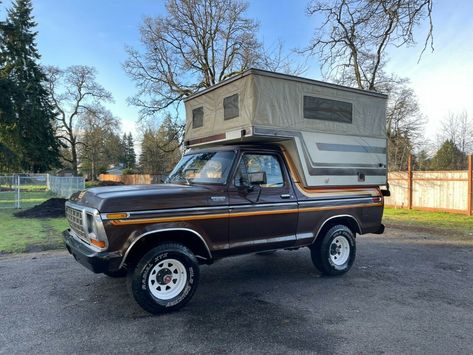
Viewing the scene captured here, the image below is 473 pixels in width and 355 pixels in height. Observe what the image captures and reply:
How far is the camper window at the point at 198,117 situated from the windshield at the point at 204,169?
0.73m

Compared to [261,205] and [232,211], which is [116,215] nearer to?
[232,211]

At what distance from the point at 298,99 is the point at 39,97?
3766cm

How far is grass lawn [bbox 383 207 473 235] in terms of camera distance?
456 inches

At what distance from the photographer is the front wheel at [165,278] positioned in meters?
4.06

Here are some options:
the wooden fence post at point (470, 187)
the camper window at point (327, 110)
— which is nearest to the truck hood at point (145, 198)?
the camper window at point (327, 110)

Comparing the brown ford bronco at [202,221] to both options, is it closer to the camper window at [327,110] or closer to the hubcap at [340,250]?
the hubcap at [340,250]

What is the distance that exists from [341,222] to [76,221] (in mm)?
4319

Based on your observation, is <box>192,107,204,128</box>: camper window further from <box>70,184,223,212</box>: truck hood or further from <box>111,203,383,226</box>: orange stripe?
<box>111,203,383,226</box>: orange stripe

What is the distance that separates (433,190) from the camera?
15750mm

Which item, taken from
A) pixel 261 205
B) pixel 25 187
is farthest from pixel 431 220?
pixel 25 187

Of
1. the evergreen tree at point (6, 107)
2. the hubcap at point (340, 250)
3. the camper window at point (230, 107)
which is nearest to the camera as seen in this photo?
the camper window at point (230, 107)

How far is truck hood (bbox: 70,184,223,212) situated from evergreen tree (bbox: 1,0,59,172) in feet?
100

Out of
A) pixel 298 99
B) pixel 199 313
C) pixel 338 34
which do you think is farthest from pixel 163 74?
pixel 199 313

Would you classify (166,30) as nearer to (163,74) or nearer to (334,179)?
(163,74)
